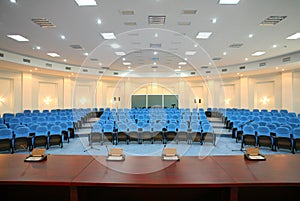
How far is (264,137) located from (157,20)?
6693 mm

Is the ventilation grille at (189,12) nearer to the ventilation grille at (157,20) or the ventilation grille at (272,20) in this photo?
the ventilation grille at (157,20)

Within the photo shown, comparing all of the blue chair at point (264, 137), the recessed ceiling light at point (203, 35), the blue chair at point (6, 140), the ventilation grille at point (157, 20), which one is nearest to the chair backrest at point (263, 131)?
the blue chair at point (264, 137)

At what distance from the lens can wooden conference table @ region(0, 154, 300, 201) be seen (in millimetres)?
1835

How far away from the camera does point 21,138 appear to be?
254 inches

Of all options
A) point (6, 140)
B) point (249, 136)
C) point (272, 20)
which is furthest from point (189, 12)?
point (6, 140)

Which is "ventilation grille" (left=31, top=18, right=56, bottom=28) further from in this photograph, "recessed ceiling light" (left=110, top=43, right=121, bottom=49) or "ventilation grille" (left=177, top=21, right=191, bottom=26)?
"ventilation grille" (left=177, top=21, right=191, bottom=26)

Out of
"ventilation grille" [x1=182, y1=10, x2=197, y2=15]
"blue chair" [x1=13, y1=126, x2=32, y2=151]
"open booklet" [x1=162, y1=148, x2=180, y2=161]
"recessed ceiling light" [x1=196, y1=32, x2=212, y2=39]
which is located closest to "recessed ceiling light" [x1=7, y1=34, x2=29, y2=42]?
"blue chair" [x1=13, y1=126, x2=32, y2=151]

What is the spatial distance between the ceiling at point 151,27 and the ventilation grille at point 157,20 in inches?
7.2

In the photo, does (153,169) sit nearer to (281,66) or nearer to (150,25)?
(150,25)

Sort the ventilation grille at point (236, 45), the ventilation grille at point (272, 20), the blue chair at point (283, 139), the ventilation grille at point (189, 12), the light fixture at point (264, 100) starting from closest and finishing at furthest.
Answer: the ventilation grille at point (189, 12)
the blue chair at point (283, 139)
the ventilation grille at point (272, 20)
the ventilation grille at point (236, 45)
the light fixture at point (264, 100)

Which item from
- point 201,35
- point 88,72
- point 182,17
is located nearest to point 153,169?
point 182,17

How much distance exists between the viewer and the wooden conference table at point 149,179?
6.02 ft

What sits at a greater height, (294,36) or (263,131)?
(294,36)

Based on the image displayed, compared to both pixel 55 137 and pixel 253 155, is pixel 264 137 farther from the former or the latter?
pixel 55 137
